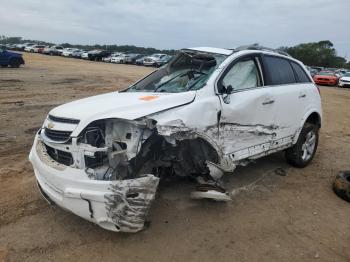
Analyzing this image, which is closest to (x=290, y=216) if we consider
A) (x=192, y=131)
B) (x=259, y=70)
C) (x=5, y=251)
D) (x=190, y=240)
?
(x=190, y=240)

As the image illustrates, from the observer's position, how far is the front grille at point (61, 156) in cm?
366

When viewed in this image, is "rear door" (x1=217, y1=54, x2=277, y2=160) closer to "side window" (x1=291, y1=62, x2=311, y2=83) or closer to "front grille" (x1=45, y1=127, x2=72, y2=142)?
"side window" (x1=291, y1=62, x2=311, y2=83)

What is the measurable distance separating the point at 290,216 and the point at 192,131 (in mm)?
1725

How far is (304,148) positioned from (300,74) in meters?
1.27

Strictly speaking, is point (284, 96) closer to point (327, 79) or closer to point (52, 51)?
point (327, 79)

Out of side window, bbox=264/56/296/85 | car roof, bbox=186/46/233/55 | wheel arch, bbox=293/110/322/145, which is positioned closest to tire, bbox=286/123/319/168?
wheel arch, bbox=293/110/322/145

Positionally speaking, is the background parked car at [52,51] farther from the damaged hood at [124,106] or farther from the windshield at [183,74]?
the damaged hood at [124,106]

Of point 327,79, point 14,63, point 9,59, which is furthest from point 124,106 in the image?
point 327,79

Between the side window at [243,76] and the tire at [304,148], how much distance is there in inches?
61.1

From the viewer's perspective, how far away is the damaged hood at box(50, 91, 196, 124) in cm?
365

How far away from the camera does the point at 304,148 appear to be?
634cm

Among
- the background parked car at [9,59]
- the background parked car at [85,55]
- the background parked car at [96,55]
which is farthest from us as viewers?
the background parked car at [85,55]

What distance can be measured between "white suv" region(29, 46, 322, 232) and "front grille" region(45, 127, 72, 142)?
10 mm

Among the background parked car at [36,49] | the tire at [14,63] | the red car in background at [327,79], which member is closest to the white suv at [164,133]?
the tire at [14,63]
